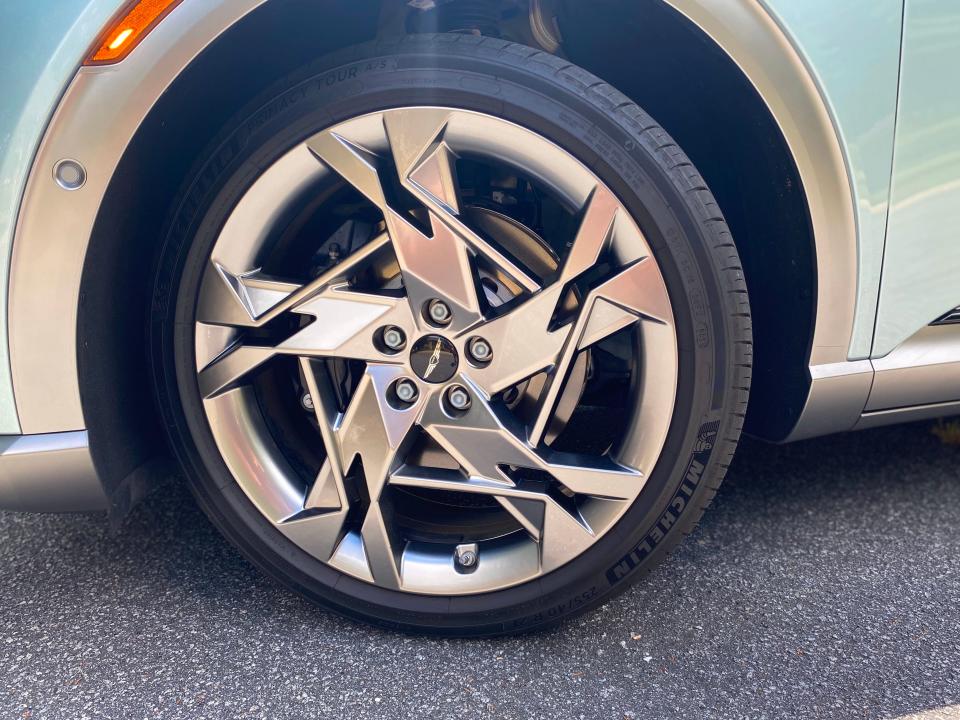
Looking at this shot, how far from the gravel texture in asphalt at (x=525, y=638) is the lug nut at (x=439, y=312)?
540mm

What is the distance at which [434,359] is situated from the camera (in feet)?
3.82

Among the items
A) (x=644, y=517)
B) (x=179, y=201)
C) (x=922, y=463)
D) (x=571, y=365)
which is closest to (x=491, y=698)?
(x=644, y=517)

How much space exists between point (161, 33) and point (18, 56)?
19cm

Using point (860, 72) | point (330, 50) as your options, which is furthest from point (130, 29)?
point (860, 72)

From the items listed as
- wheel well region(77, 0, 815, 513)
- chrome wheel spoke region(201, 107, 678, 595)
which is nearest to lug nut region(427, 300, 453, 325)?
chrome wheel spoke region(201, 107, 678, 595)

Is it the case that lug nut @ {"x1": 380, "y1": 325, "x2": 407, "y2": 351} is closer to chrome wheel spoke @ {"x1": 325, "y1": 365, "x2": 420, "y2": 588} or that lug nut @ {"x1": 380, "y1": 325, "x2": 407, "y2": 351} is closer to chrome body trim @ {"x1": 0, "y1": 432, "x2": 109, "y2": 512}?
chrome wheel spoke @ {"x1": 325, "y1": 365, "x2": 420, "y2": 588}

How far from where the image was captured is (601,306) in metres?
1.13

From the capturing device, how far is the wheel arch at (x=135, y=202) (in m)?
1.04

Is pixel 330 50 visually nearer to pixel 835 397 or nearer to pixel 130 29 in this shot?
pixel 130 29

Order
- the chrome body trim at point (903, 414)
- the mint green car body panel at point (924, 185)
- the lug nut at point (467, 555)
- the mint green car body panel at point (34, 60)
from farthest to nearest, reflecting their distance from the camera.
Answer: the chrome body trim at point (903, 414)
the lug nut at point (467, 555)
the mint green car body panel at point (924, 185)
the mint green car body panel at point (34, 60)

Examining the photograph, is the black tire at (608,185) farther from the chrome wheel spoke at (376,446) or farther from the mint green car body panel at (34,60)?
the mint green car body panel at (34,60)

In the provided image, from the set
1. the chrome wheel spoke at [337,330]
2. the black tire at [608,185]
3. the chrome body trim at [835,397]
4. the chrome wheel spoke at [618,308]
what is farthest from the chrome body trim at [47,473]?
the chrome body trim at [835,397]

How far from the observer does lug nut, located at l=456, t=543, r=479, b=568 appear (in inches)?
48.5

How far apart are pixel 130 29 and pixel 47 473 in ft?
2.14
